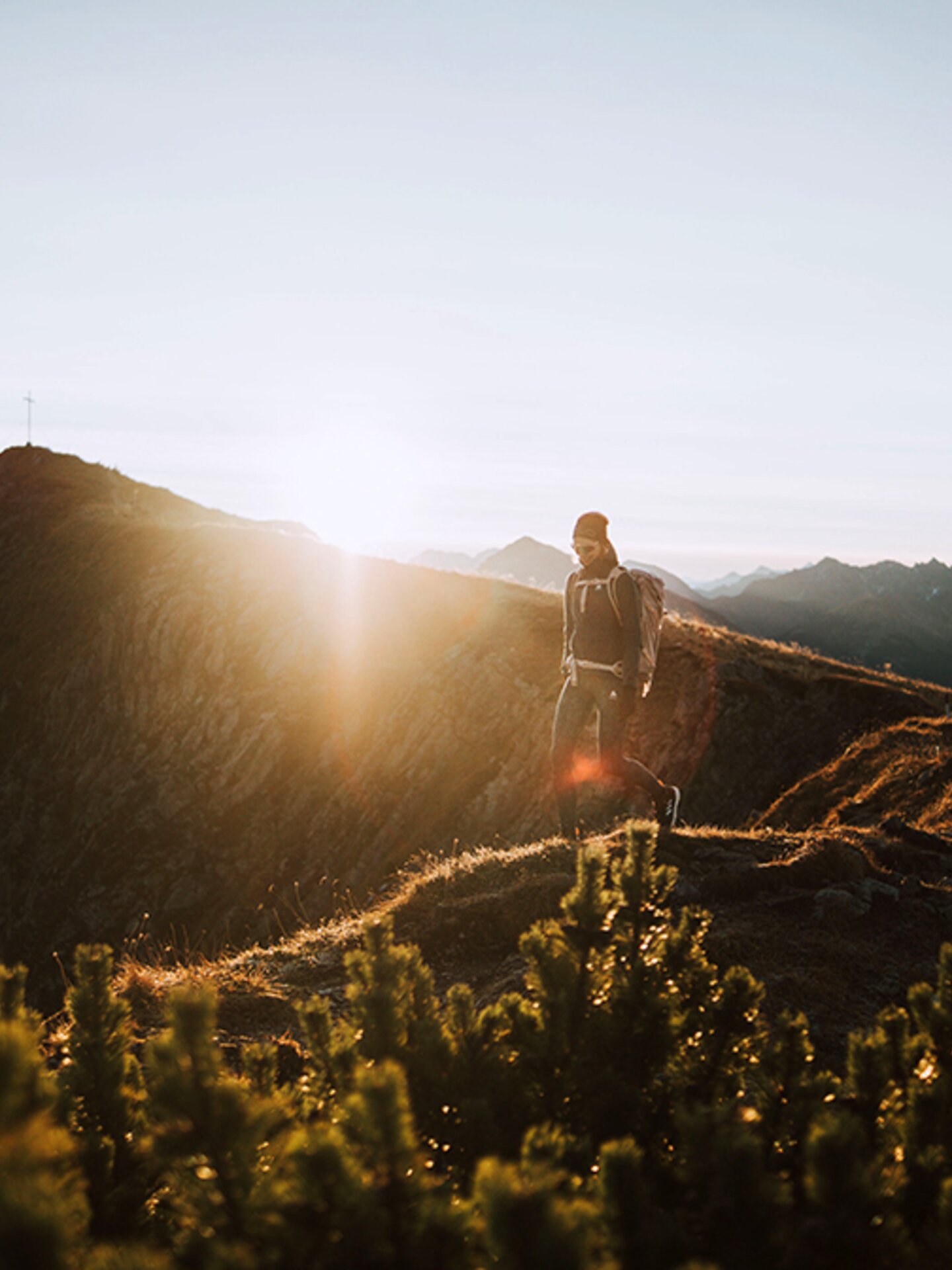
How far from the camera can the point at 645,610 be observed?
7156 mm

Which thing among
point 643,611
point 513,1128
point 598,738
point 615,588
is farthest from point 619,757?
point 513,1128

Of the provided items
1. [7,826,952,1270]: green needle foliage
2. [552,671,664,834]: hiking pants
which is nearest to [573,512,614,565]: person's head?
[552,671,664,834]: hiking pants

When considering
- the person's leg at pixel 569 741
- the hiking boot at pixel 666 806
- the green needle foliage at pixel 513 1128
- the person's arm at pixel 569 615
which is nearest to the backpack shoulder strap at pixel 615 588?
the person's arm at pixel 569 615

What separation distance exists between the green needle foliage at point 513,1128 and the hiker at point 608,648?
15.1ft

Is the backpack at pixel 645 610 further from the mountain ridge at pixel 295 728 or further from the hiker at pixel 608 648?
the mountain ridge at pixel 295 728

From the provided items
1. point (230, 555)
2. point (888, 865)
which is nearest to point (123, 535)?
point (230, 555)

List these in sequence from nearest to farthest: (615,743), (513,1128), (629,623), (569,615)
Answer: (513,1128), (629,623), (615,743), (569,615)

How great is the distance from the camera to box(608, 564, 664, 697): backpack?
7.07m

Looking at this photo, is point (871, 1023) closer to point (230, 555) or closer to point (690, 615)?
point (690, 615)

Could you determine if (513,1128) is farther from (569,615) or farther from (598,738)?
(569,615)

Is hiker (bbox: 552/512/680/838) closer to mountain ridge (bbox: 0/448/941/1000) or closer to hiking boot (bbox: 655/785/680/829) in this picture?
hiking boot (bbox: 655/785/680/829)

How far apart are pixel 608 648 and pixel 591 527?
46.3 inches

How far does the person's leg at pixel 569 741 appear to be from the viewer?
7590mm

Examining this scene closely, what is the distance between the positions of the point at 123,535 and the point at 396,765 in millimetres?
16328
